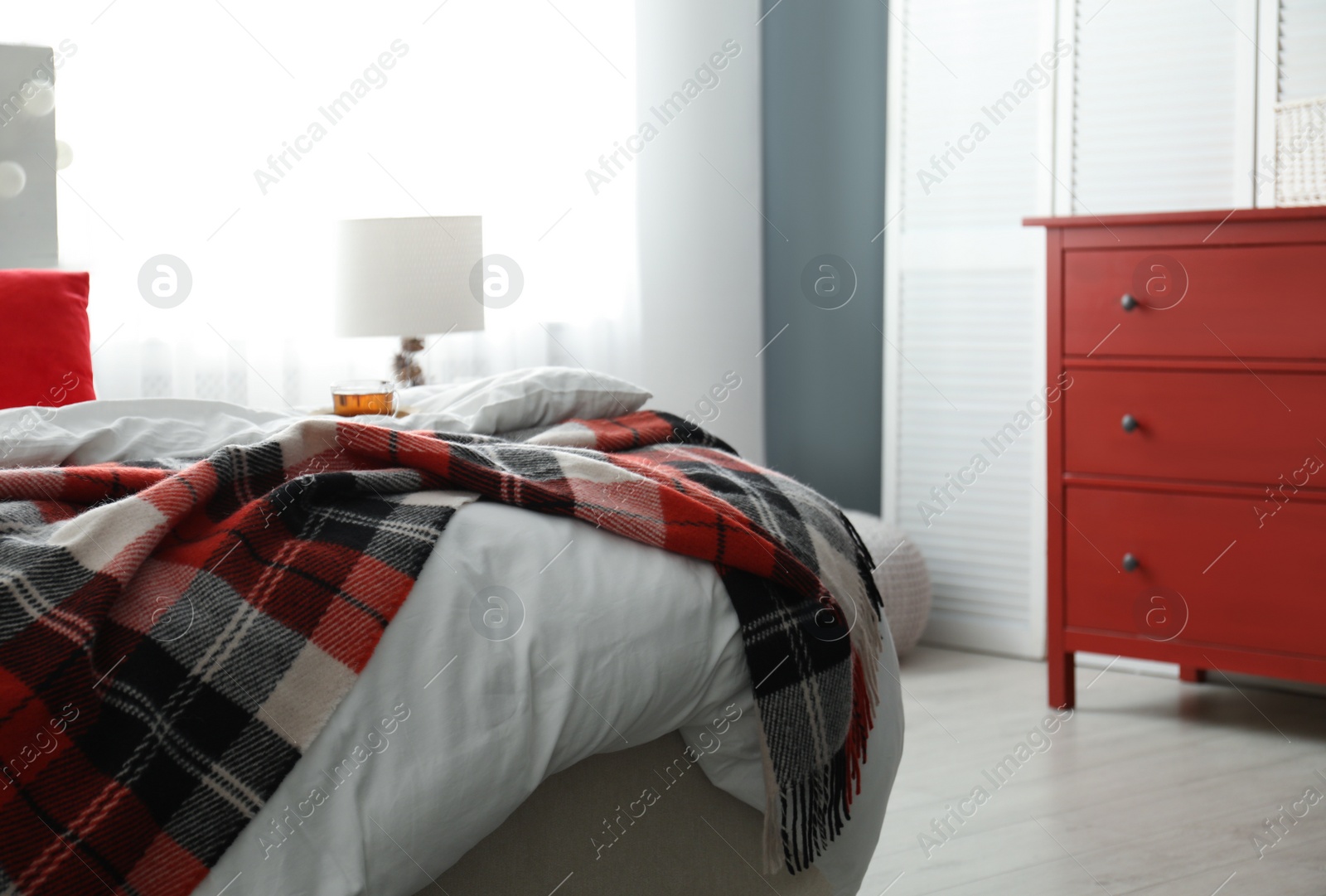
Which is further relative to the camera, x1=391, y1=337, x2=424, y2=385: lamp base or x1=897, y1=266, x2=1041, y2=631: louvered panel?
x1=897, y1=266, x2=1041, y2=631: louvered panel

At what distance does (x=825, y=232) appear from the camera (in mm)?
3170

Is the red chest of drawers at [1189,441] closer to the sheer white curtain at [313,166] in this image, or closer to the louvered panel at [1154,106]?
the louvered panel at [1154,106]

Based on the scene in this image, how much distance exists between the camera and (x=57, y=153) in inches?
85.0

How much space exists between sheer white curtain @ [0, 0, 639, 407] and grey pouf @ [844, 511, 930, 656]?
2.76 ft

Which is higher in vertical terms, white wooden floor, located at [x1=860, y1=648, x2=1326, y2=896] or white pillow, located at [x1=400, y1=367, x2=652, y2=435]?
white pillow, located at [x1=400, y1=367, x2=652, y2=435]

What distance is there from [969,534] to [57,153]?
7.15 ft

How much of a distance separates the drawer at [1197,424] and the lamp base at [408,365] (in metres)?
1.37

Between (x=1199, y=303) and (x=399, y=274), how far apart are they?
1.57 metres

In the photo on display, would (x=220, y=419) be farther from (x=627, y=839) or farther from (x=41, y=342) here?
(x=627, y=839)

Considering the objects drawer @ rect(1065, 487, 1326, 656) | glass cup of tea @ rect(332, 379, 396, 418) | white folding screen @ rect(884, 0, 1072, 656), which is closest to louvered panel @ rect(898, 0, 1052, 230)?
white folding screen @ rect(884, 0, 1072, 656)

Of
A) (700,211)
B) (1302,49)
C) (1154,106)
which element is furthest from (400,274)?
(1302,49)

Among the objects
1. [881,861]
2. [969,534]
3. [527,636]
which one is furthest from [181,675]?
[969,534]

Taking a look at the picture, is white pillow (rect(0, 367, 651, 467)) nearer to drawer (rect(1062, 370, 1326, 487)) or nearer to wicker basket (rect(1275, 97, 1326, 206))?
A: drawer (rect(1062, 370, 1326, 487))

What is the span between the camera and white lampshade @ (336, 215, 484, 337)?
229 centimetres
